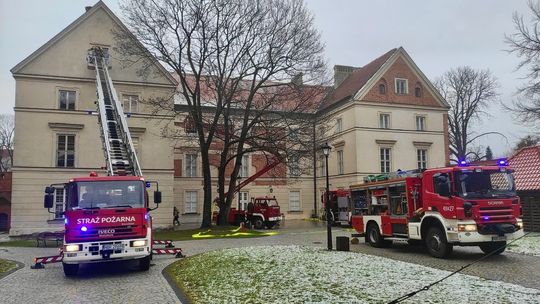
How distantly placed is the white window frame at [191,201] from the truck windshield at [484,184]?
105 ft

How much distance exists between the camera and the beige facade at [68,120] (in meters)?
29.8

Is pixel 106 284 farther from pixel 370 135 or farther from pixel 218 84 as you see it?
pixel 370 135

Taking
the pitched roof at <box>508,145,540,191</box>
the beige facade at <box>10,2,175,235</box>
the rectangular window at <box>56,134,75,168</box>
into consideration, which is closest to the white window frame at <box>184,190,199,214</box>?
the beige facade at <box>10,2,175,235</box>

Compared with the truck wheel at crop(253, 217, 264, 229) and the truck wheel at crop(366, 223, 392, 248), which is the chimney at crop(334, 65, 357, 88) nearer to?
the truck wheel at crop(253, 217, 264, 229)

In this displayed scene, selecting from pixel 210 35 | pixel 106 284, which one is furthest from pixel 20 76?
pixel 106 284

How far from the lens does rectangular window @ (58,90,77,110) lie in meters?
31.0

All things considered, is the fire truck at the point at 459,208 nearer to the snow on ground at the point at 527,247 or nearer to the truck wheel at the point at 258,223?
the snow on ground at the point at 527,247

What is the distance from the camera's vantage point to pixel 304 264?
490 inches

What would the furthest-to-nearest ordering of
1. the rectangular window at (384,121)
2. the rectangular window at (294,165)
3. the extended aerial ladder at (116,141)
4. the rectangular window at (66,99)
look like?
the rectangular window at (384,121) < the rectangular window at (66,99) < the rectangular window at (294,165) < the extended aerial ladder at (116,141)

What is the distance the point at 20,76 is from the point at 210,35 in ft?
43.6

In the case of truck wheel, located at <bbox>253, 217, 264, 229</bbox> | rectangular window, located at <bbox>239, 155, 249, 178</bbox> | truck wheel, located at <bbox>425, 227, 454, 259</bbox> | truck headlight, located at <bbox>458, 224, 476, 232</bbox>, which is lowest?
truck wheel, located at <bbox>253, 217, 264, 229</bbox>

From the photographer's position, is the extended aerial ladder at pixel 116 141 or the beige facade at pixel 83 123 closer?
the extended aerial ladder at pixel 116 141

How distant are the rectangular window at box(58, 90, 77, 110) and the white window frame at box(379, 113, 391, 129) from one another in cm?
2644

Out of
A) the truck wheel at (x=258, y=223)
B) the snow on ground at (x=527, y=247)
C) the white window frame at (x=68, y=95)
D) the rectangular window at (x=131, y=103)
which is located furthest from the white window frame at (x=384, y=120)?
the white window frame at (x=68, y=95)
